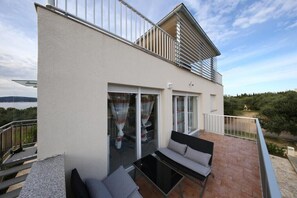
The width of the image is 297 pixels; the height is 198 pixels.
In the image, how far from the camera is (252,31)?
20.7 ft

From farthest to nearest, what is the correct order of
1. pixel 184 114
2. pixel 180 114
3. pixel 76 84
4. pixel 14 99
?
1. pixel 184 114
2. pixel 180 114
3. pixel 14 99
4. pixel 76 84

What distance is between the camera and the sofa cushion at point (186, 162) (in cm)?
260

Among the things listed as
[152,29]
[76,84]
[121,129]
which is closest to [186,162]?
[121,129]

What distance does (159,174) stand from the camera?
2.50 m

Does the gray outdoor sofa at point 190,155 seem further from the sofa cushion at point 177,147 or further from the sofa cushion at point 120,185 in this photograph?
the sofa cushion at point 120,185

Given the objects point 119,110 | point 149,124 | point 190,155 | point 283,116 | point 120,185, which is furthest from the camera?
point 283,116

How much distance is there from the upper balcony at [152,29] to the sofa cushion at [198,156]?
282cm

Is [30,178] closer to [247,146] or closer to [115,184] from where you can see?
[115,184]

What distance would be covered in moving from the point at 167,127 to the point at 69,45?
3269 mm

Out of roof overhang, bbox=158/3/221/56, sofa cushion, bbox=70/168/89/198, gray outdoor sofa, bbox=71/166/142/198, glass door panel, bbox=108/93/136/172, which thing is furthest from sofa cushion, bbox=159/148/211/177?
roof overhang, bbox=158/3/221/56

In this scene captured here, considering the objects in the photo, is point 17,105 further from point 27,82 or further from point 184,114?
point 184,114

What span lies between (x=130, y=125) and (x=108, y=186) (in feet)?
4.54

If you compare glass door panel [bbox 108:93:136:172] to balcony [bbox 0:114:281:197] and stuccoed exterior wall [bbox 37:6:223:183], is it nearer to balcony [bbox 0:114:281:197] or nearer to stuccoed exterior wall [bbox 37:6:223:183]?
stuccoed exterior wall [bbox 37:6:223:183]

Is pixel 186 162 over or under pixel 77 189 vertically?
under
